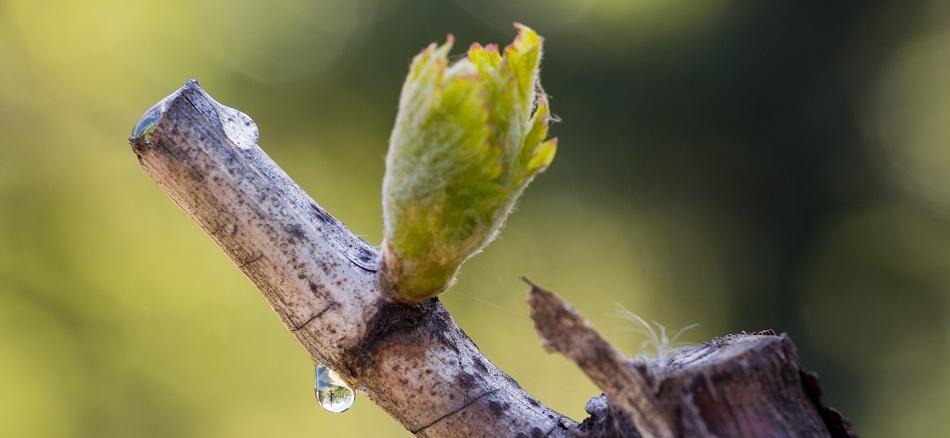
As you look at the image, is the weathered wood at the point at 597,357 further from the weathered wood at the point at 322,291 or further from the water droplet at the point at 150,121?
the water droplet at the point at 150,121

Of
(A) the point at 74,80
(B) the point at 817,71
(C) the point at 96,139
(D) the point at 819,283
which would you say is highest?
(A) the point at 74,80

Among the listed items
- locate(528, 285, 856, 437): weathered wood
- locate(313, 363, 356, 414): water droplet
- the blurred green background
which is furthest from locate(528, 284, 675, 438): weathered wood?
the blurred green background

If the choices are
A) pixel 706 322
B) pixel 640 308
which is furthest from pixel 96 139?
pixel 706 322

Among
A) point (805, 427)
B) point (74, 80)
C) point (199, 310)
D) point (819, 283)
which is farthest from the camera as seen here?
point (819, 283)

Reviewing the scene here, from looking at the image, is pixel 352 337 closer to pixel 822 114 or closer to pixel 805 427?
pixel 805 427

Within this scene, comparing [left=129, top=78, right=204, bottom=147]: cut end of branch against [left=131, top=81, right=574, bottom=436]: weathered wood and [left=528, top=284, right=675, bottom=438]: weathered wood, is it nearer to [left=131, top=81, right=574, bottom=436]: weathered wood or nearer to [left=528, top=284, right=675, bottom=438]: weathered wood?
[left=131, top=81, right=574, bottom=436]: weathered wood
